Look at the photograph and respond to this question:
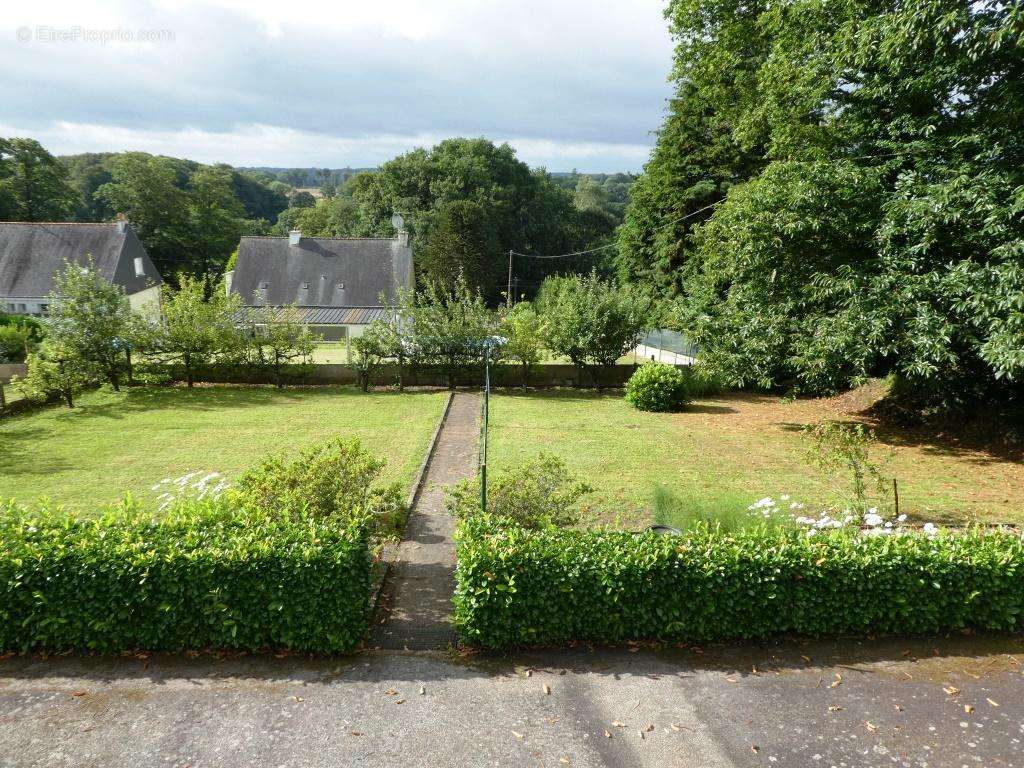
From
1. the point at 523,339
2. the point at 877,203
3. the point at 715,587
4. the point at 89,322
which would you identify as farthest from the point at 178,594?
the point at 89,322

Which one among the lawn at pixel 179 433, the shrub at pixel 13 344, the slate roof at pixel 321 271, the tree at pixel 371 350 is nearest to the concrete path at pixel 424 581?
the lawn at pixel 179 433

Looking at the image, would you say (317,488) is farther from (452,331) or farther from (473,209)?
(473,209)

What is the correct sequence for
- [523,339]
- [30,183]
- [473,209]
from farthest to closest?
[473,209]
[30,183]
[523,339]

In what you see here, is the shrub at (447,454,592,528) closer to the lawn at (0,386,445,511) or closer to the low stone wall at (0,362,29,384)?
the lawn at (0,386,445,511)

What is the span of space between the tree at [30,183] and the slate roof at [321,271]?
18539 mm

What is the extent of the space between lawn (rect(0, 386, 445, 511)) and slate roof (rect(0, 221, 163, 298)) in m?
20.1

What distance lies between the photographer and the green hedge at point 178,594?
5.46 m

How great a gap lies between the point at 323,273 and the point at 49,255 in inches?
585

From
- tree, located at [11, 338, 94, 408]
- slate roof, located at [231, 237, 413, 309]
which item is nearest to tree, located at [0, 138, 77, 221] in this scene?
slate roof, located at [231, 237, 413, 309]

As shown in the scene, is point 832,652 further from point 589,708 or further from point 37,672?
point 37,672

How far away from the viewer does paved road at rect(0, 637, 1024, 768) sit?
458 cm

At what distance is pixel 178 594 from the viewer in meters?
5.50

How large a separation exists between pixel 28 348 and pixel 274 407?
1123 cm

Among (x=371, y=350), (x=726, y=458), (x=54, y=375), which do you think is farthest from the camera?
(x=371, y=350)
